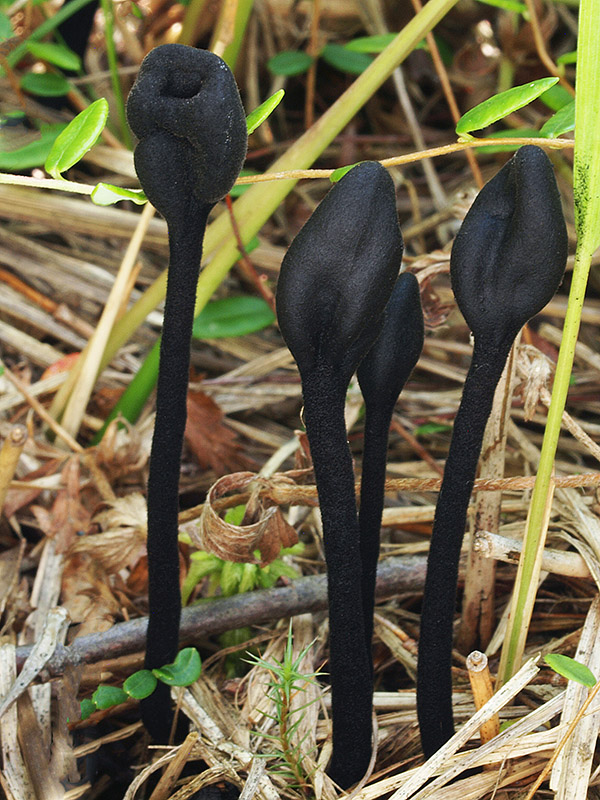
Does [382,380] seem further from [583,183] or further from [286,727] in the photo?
[286,727]

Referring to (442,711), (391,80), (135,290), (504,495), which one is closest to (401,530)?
(504,495)

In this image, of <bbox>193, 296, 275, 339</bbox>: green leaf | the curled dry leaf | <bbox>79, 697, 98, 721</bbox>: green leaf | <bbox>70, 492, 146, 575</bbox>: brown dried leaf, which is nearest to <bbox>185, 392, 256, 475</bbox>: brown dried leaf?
<bbox>193, 296, 275, 339</bbox>: green leaf

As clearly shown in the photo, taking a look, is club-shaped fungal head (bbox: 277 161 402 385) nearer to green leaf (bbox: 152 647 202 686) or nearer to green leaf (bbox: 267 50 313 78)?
green leaf (bbox: 152 647 202 686)

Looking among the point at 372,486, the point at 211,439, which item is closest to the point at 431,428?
the point at 211,439

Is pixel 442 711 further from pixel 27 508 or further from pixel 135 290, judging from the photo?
pixel 135 290

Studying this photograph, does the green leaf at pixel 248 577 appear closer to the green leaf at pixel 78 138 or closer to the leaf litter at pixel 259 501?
the leaf litter at pixel 259 501

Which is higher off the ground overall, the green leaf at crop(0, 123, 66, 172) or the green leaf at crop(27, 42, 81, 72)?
the green leaf at crop(27, 42, 81, 72)
